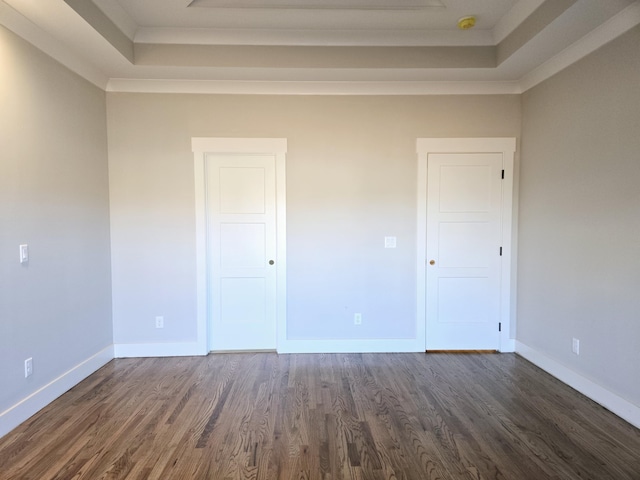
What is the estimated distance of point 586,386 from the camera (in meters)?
2.56

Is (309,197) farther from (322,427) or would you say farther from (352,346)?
(322,427)

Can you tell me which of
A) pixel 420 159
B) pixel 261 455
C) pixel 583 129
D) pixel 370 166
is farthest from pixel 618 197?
pixel 261 455

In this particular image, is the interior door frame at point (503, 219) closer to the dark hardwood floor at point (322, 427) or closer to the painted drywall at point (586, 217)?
the painted drywall at point (586, 217)

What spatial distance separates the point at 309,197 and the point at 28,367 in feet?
8.38

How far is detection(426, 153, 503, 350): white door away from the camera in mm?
3338

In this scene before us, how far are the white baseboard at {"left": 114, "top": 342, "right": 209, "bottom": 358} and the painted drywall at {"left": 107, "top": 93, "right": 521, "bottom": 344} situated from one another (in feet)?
0.21

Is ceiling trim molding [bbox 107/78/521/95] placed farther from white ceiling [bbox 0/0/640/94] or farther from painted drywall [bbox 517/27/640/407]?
painted drywall [bbox 517/27/640/407]

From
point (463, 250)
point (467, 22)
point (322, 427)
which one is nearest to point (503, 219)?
point (463, 250)

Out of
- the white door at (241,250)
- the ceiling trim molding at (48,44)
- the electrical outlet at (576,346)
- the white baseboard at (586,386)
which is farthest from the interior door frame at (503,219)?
the ceiling trim molding at (48,44)

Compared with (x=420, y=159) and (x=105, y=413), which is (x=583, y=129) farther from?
(x=105, y=413)

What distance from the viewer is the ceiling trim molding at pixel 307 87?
124 inches

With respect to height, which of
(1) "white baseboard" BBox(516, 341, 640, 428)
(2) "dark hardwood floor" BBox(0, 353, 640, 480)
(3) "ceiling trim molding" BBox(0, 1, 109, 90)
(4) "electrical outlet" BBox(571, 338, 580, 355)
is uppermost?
(3) "ceiling trim molding" BBox(0, 1, 109, 90)

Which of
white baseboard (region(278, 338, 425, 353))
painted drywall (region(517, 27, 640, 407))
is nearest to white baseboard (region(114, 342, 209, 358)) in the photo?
white baseboard (region(278, 338, 425, 353))

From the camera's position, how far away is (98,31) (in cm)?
237
